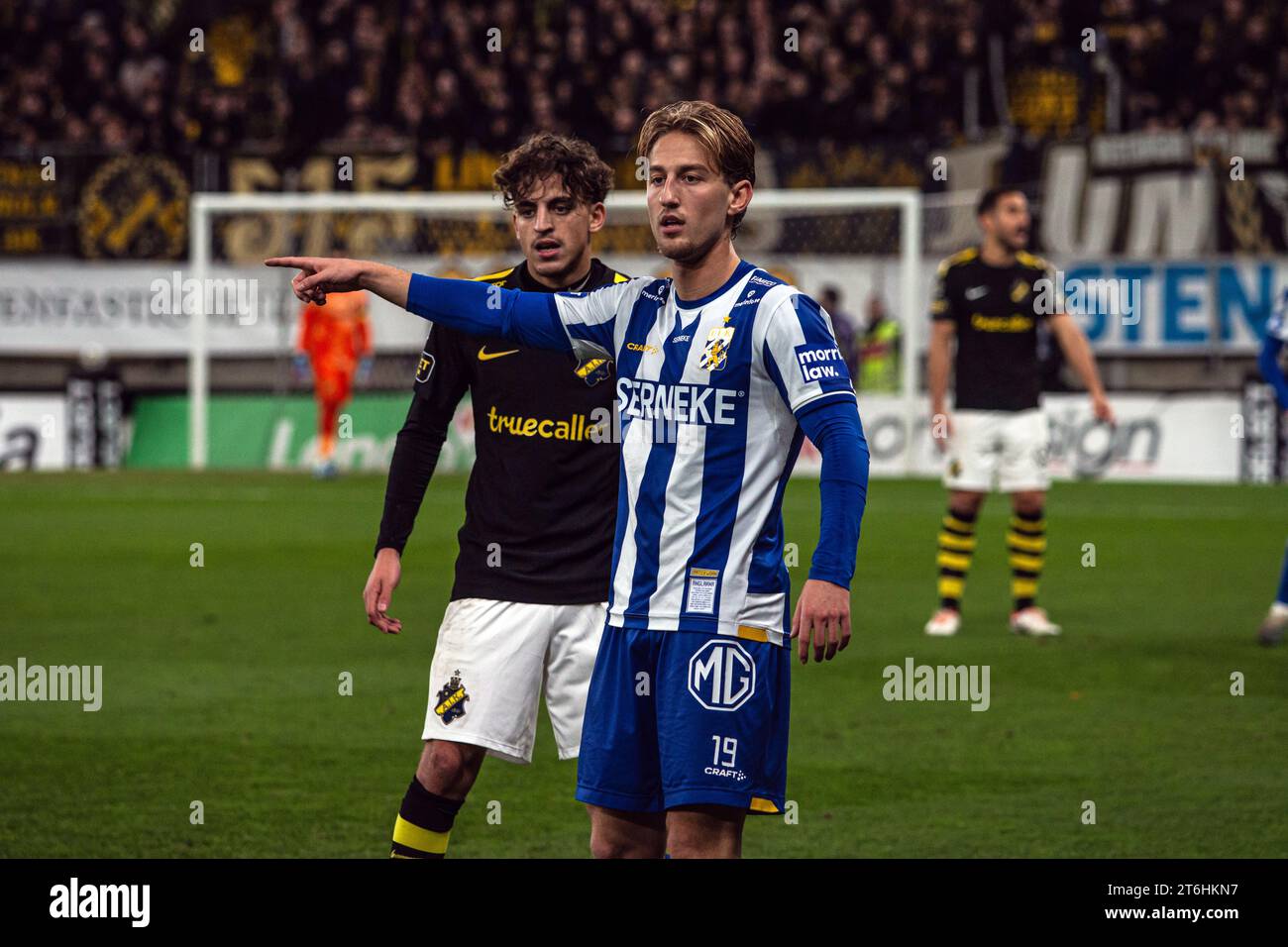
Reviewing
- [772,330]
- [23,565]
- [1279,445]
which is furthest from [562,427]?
[1279,445]

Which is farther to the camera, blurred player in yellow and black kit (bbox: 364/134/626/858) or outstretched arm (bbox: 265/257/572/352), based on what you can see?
blurred player in yellow and black kit (bbox: 364/134/626/858)

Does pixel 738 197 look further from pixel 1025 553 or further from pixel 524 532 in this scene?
pixel 1025 553

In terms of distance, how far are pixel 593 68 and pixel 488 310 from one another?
67.7ft

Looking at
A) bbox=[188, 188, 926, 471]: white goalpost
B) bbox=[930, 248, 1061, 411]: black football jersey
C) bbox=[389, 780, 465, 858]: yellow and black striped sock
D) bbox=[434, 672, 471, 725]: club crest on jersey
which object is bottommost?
bbox=[389, 780, 465, 858]: yellow and black striped sock

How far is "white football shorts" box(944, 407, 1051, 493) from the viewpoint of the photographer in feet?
31.4

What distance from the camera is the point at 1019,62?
22.5m

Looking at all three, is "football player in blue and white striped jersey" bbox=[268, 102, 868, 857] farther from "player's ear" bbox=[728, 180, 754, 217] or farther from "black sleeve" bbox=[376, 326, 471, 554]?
"black sleeve" bbox=[376, 326, 471, 554]

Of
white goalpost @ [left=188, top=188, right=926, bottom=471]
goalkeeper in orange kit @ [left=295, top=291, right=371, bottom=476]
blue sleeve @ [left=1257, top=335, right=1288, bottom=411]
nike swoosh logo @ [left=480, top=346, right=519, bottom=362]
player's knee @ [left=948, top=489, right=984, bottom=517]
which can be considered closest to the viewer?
nike swoosh logo @ [left=480, top=346, right=519, bottom=362]

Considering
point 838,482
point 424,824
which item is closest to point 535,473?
point 424,824

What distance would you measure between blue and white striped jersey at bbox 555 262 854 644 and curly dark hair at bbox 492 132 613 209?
36.0 inches

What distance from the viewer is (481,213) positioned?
21203mm

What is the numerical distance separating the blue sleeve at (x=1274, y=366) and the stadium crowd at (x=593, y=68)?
12917 mm

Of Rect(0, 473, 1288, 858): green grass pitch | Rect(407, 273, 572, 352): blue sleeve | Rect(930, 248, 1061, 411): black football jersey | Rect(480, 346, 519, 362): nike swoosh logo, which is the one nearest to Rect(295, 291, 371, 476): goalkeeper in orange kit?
Rect(0, 473, 1288, 858): green grass pitch
